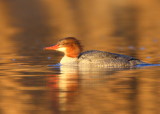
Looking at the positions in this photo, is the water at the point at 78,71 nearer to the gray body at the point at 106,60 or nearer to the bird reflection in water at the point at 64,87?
the bird reflection in water at the point at 64,87

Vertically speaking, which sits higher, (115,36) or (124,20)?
(124,20)

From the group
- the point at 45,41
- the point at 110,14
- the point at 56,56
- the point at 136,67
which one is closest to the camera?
the point at 136,67

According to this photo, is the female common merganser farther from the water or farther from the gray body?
the water

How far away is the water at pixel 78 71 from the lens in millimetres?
10602

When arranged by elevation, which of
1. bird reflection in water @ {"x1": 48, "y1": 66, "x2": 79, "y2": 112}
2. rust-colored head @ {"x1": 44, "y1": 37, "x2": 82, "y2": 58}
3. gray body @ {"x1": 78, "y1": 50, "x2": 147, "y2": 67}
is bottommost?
bird reflection in water @ {"x1": 48, "y1": 66, "x2": 79, "y2": 112}

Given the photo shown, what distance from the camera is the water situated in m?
10.6

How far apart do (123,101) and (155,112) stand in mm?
1070

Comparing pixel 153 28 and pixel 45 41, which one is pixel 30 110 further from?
pixel 153 28

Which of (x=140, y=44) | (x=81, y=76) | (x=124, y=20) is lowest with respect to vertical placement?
(x=81, y=76)

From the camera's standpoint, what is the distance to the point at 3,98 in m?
11.4

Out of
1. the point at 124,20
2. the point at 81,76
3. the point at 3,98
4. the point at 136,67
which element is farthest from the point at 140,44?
the point at 124,20

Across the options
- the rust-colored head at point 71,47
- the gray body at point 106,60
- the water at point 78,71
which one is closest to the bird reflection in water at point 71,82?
the water at point 78,71

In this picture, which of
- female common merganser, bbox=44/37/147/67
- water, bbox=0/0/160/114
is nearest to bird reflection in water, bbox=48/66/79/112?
water, bbox=0/0/160/114

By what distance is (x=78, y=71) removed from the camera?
14852 millimetres
